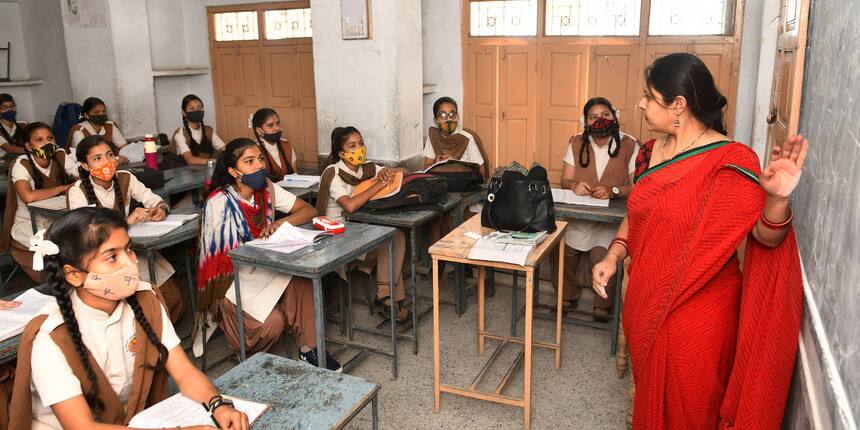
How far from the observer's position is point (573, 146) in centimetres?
433

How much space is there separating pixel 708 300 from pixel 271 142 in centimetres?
378

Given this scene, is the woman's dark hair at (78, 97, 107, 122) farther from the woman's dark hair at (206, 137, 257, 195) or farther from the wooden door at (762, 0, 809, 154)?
the wooden door at (762, 0, 809, 154)

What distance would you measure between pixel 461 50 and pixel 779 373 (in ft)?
16.2

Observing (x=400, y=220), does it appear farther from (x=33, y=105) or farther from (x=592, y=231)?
(x=33, y=105)

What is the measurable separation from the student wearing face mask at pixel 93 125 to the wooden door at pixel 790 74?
5.62m

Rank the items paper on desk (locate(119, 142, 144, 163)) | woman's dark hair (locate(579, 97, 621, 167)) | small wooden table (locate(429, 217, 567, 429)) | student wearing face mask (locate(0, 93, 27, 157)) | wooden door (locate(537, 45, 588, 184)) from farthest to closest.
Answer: student wearing face mask (locate(0, 93, 27, 157)), wooden door (locate(537, 45, 588, 184)), paper on desk (locate(119, 142, 144, 163)), woman's dark hair (locate(579, 97, 621, 167)), small wooden table (locate(429, 217, 567, 429))

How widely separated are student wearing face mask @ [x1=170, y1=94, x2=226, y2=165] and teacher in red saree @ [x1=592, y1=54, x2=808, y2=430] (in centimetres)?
465

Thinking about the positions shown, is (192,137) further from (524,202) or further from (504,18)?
(524,202)

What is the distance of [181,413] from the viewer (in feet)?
6.01

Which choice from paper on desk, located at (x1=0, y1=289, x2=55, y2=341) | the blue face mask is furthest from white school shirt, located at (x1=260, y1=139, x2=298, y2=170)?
paper on desk, located at (x1=0, y1=289, x2=55, y2=341)

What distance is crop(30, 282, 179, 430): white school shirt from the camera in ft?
5.78

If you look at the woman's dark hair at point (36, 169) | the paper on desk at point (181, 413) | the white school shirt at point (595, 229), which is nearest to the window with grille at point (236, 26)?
the woman's dark hair at point (36, 169)

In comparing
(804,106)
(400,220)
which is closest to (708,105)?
(804,106)

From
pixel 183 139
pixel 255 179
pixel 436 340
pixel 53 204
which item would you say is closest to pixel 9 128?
pixel 183 139
